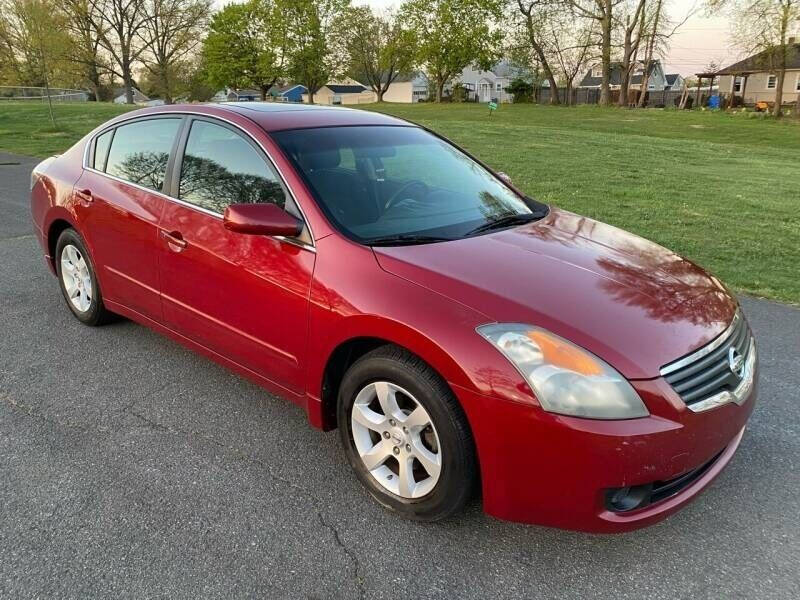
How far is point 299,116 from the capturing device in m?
3.55

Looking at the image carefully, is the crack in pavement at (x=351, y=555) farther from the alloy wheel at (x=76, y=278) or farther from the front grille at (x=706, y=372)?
the alloy wheel at (x=76, y=278)

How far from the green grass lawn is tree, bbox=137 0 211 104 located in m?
27.9

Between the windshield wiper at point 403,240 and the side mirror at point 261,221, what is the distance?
35cm

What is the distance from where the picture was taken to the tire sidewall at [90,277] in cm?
430

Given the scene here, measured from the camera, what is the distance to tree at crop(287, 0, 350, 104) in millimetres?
57125

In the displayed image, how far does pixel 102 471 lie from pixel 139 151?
2.07m

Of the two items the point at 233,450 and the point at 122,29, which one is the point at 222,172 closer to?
the point at 233,450

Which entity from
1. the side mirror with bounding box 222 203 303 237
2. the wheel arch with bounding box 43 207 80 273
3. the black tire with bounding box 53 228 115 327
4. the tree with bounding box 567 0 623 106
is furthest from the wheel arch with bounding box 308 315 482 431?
the tree with bounding box 567 0 623 106

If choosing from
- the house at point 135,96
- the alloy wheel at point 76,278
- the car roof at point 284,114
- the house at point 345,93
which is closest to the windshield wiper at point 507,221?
the car roof at point 284,114

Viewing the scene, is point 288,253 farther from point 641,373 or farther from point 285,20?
point 285,20

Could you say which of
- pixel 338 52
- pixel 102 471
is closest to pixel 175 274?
pixel 102 471

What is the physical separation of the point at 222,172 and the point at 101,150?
1.47 metres

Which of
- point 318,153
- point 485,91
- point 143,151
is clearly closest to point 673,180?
point 318,153

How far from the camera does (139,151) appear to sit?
398 centimetres
